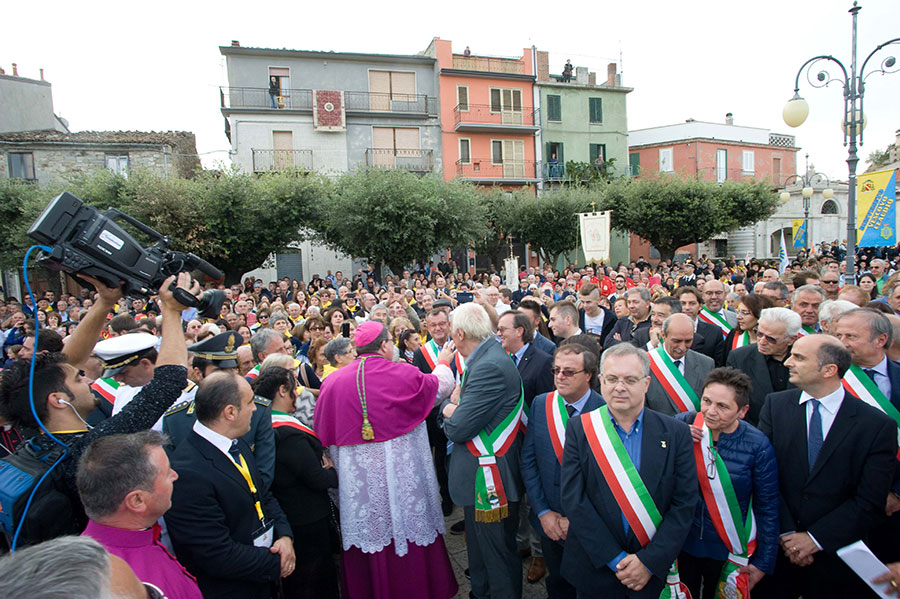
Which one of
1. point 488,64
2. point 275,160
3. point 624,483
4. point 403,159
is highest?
point 488,64

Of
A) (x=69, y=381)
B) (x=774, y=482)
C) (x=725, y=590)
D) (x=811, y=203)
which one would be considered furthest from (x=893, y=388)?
(x=811, y=203)

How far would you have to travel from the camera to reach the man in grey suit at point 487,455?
9.66ft

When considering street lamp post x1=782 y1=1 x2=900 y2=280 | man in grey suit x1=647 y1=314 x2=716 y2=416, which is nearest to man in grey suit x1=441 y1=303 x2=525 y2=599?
man in grey suit x1=647 y1=314 x2=716 y2=416

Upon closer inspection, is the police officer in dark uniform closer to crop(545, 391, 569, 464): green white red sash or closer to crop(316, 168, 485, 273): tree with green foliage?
crop(545, 391, 569, 464): green white red sash

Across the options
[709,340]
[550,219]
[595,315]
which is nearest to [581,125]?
[550,219]

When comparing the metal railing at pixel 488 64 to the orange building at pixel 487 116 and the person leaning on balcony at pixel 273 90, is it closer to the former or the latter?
the orange building at pixel 487 116

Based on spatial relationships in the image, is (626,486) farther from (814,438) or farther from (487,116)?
(487,116)

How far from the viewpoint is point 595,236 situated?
44.2 feet

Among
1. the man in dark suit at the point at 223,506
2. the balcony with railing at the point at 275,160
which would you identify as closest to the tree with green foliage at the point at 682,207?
the balcony with railing at the point at 275,160

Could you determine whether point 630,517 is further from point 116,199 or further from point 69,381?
point 116,199

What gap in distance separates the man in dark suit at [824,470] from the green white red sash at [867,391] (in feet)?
1.42

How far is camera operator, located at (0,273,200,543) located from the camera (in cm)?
213

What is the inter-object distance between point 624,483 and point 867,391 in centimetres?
175

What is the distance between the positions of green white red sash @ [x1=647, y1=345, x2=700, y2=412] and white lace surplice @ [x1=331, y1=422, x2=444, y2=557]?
192 cm
